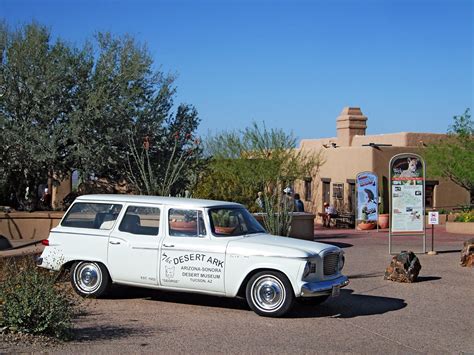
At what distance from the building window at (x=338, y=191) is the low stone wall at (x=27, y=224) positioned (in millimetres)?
18890

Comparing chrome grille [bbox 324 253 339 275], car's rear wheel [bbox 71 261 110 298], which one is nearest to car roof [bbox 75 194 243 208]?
car's rear wheel [bbox 71 261 110 298]

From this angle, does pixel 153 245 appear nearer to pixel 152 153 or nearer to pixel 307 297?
pixel 307 297

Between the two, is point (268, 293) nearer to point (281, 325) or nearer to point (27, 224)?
point (281, 325)

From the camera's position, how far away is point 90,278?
10.8 meters

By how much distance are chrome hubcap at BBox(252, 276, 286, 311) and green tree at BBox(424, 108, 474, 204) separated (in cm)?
2209

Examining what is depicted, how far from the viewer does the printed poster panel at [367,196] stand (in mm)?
30578

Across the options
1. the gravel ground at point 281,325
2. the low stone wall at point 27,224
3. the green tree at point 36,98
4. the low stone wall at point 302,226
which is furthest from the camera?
the green tree at point 36,98

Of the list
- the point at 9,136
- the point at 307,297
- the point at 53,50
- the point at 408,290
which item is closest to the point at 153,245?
the point at 307,297

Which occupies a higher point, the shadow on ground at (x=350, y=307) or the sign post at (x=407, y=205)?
the sign post at (x=407, y=205)

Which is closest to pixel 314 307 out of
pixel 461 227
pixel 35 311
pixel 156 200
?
pixel 156 200

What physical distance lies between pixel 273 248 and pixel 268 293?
602 millimetres

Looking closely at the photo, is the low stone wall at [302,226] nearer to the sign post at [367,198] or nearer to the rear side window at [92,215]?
the rear side window at [92,215]

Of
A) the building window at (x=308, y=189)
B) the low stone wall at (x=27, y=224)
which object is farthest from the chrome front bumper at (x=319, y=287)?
the building window at (x=308, y=189)

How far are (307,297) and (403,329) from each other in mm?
1315
